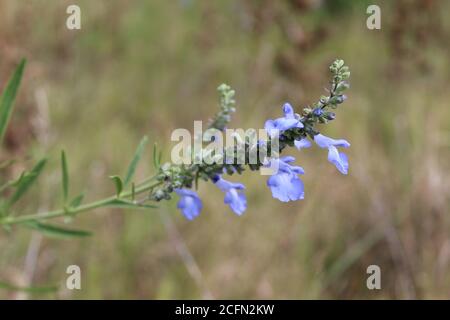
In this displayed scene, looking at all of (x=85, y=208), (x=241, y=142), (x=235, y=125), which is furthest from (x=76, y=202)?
(x=235, y=125)

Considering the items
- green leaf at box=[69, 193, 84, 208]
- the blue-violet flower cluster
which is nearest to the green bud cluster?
the blue-violet flower cluster

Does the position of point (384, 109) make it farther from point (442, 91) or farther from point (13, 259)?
point (13, 259)

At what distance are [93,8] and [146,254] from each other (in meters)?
3.08

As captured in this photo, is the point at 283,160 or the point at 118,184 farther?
the point at 118,184

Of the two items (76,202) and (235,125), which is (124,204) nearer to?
(76,202)

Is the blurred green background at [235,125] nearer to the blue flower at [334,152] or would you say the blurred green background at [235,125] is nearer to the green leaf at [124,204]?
the green leaf at [124,204]

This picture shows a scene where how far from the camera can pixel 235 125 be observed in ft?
17.1

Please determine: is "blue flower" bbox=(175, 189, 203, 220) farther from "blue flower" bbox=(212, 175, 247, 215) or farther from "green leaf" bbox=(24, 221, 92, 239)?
"green leaf" bbox=(24, 221, 92, 239)

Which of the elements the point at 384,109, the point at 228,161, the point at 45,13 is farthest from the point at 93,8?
the point at 228,161

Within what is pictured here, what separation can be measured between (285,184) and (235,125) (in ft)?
11.5

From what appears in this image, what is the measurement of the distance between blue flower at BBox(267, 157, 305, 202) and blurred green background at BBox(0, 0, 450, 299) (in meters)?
1.07

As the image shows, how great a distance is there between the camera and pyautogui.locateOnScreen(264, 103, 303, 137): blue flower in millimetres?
1638

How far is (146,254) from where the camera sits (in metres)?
3.59
